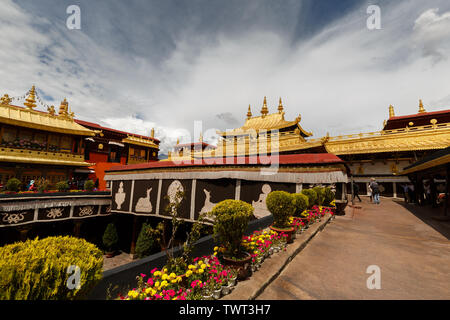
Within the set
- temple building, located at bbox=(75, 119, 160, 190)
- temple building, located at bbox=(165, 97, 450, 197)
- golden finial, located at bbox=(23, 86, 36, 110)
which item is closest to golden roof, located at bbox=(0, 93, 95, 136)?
golden finial, located at bbox=(23, 86, 36, 110)

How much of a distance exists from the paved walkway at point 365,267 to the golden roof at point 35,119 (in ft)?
80.5

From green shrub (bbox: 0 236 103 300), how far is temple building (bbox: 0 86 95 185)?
73.4 feet

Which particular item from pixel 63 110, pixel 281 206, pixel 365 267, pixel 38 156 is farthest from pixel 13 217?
pixel 365 267

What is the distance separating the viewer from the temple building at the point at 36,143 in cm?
1691

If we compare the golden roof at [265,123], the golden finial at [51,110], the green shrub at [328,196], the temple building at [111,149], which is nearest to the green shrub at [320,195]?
the green shrub at [328,196]

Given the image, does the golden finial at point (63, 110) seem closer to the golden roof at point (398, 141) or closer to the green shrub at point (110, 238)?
the green shrub at point (110, 238)

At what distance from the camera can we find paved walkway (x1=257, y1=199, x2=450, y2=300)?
9.67 ft

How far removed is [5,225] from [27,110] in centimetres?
1334

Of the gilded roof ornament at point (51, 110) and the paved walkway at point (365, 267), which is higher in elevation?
the gilded roof ornament at point (51, 110)

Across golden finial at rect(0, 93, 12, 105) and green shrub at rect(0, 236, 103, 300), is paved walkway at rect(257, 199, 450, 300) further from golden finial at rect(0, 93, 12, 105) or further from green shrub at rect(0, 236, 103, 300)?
golden finial at rect(0, 93, 12, 105)
